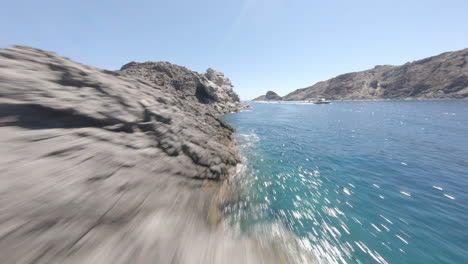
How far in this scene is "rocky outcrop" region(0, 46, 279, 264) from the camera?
3.03m

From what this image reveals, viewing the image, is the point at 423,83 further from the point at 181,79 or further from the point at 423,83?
the point at 181,79

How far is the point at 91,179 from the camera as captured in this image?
405cm

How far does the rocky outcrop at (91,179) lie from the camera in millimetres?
3025

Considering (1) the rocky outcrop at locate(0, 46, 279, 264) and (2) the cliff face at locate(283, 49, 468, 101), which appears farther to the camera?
(2) the cliff face at locate(283, 49, 468, 101)

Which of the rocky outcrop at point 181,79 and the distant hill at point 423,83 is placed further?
the distant hill at point 423,83

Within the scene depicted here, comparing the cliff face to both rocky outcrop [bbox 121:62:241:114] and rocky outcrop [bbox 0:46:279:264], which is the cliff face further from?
rocky outcrop [bbox 0:46:279:264]

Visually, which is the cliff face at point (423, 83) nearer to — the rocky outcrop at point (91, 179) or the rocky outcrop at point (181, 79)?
the rocky outcrop at point (181, 79)

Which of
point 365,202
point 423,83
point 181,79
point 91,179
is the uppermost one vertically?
point 181,79

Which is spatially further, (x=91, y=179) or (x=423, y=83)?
(x=423, y=83)

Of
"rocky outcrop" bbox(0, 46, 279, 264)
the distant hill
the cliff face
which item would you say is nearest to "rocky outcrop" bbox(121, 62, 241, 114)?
"rocky outcrop" bbox(0, 46, 279, 264)

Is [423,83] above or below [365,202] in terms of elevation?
above

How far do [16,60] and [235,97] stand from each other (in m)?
85.5

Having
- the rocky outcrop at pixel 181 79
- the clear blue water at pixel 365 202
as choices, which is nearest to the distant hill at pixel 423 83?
the rocky outcrop at pixel 181 79

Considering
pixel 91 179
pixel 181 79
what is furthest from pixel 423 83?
pixel 91 179
